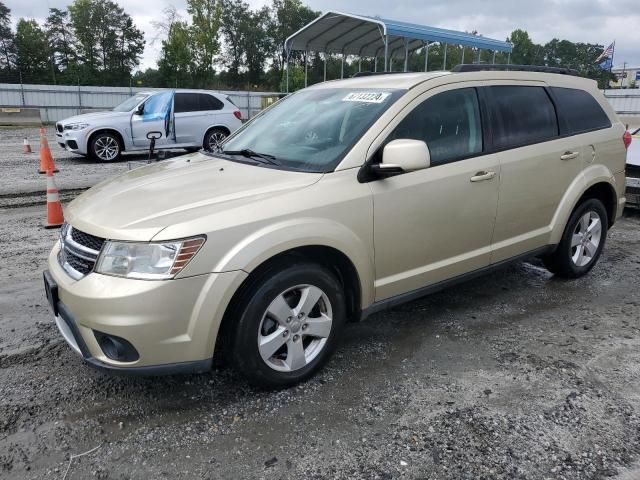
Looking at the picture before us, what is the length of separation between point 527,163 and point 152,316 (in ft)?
9.77

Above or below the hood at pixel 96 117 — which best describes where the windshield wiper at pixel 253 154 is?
below

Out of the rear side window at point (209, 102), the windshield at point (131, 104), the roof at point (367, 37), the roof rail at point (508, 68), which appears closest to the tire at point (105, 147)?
the windshield at point (131, 104)

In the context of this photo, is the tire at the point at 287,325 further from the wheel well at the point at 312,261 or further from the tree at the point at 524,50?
the tree at the point at 524,50

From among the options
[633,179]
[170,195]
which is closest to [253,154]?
[170,195]

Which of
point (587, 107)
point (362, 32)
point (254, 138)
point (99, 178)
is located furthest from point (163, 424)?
point (362, 32)

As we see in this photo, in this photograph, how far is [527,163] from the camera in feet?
13.2

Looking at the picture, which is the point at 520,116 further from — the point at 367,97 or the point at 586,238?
the point at 586,238

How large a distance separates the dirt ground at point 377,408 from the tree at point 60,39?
2936 inches

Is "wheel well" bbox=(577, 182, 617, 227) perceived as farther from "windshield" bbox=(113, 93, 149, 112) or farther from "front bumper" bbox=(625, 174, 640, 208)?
"windshield" bbox=(113, 93, 149, 112)

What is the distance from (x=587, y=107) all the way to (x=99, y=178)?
334 inches

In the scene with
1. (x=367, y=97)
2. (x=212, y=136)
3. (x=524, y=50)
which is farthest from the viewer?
(x=524, y=50)

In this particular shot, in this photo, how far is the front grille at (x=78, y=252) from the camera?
2.70m

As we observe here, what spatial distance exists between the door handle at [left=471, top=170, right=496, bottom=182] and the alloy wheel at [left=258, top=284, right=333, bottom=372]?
4.69ft

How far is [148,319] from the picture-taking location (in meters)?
2.50
